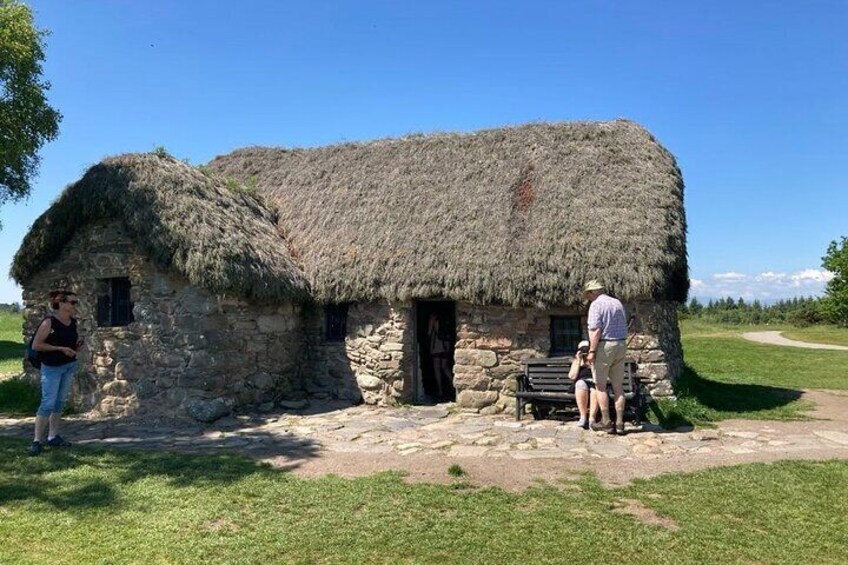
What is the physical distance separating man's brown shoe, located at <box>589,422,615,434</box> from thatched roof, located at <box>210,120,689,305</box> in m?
2.26

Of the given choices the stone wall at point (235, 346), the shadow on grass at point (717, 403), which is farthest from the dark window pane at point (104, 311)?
the shadow on grass at point (717, 403)

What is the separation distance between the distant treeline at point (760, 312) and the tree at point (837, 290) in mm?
632

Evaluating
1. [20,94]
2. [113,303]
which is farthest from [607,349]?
[20,94]

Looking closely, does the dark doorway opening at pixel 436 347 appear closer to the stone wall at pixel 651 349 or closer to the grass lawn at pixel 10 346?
the stone wall at pixel 651 349

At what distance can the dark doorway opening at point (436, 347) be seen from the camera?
43.1 ft

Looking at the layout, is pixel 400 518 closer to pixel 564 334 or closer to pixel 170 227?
pixel 564 334

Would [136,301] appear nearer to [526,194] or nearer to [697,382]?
[526,194]

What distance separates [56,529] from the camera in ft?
17.4

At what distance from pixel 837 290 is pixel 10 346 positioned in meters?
49.9

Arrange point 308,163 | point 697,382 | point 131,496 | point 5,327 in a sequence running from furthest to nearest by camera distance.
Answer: point 5,327
point 308,163
point 697,382
point 131,496

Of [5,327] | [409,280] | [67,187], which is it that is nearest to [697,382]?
[409,280]

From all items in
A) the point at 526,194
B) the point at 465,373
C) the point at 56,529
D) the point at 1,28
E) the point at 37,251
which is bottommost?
the point at 56,529

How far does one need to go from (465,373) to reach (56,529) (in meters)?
7.20

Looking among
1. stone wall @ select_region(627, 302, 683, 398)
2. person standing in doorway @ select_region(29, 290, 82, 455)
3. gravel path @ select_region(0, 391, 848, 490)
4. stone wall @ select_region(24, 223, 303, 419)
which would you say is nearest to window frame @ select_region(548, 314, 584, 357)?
stone wall @ select_region(627, 302, 683, 398)
